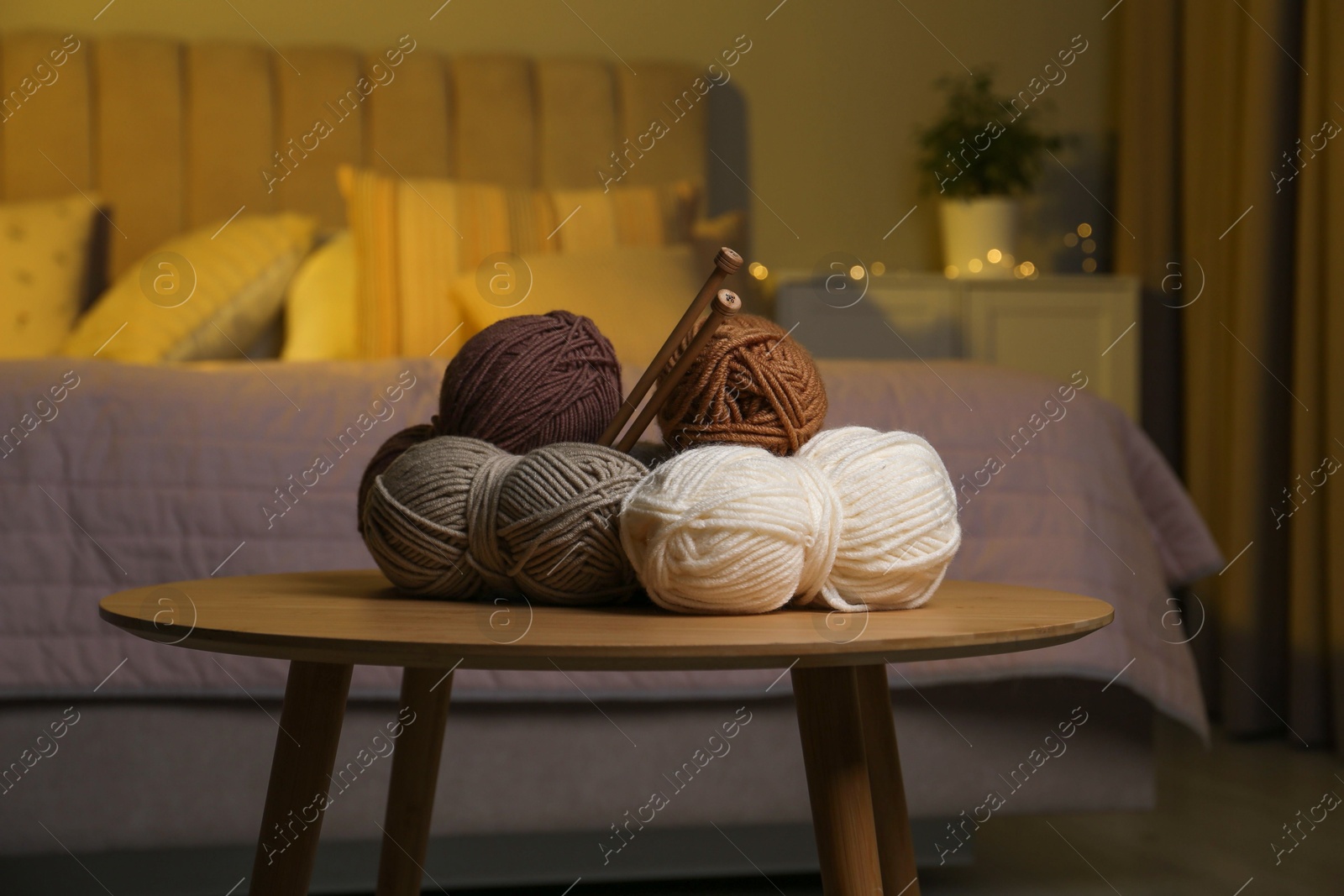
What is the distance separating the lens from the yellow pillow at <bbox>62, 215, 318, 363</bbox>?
2156 mm

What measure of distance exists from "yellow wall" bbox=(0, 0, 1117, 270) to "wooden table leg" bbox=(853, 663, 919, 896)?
2315 millimetres

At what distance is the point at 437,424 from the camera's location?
865 millimetres

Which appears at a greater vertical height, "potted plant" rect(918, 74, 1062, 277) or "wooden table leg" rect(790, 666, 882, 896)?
"potted plant" rect(918, 74, 1062, 277)

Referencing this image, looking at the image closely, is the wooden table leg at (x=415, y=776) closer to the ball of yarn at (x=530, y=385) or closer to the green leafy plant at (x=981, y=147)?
the ball of yarn at (x=530, y=385)

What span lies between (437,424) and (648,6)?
2.44m

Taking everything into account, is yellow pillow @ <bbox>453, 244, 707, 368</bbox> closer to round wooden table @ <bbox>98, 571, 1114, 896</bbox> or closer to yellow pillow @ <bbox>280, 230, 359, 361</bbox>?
yellow pillow @ <bbox>280, 230, 359, 361</bbox>

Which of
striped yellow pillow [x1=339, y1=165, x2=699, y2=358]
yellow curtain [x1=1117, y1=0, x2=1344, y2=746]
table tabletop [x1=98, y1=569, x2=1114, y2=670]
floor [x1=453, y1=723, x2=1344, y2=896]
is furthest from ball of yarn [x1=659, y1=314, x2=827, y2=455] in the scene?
yellow curtain [x1=1117, y1=0, x2=1344, y2=746]

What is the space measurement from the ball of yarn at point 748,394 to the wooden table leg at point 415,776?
0.33 meters

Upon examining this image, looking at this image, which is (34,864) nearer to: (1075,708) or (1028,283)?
(1075,708)

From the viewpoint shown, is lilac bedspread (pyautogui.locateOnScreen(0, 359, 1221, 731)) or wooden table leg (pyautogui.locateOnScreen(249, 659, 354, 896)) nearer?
wooden table leg (pyautogui.locateOnScreen(249, 659, 354, 896))

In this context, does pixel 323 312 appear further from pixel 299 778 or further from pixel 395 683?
pixel 299 778

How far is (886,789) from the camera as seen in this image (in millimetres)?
A: 925

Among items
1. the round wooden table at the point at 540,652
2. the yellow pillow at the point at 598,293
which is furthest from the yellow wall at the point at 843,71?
the round wooden table at the point at 540,652

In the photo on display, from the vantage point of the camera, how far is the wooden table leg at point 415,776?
953 millimetres
